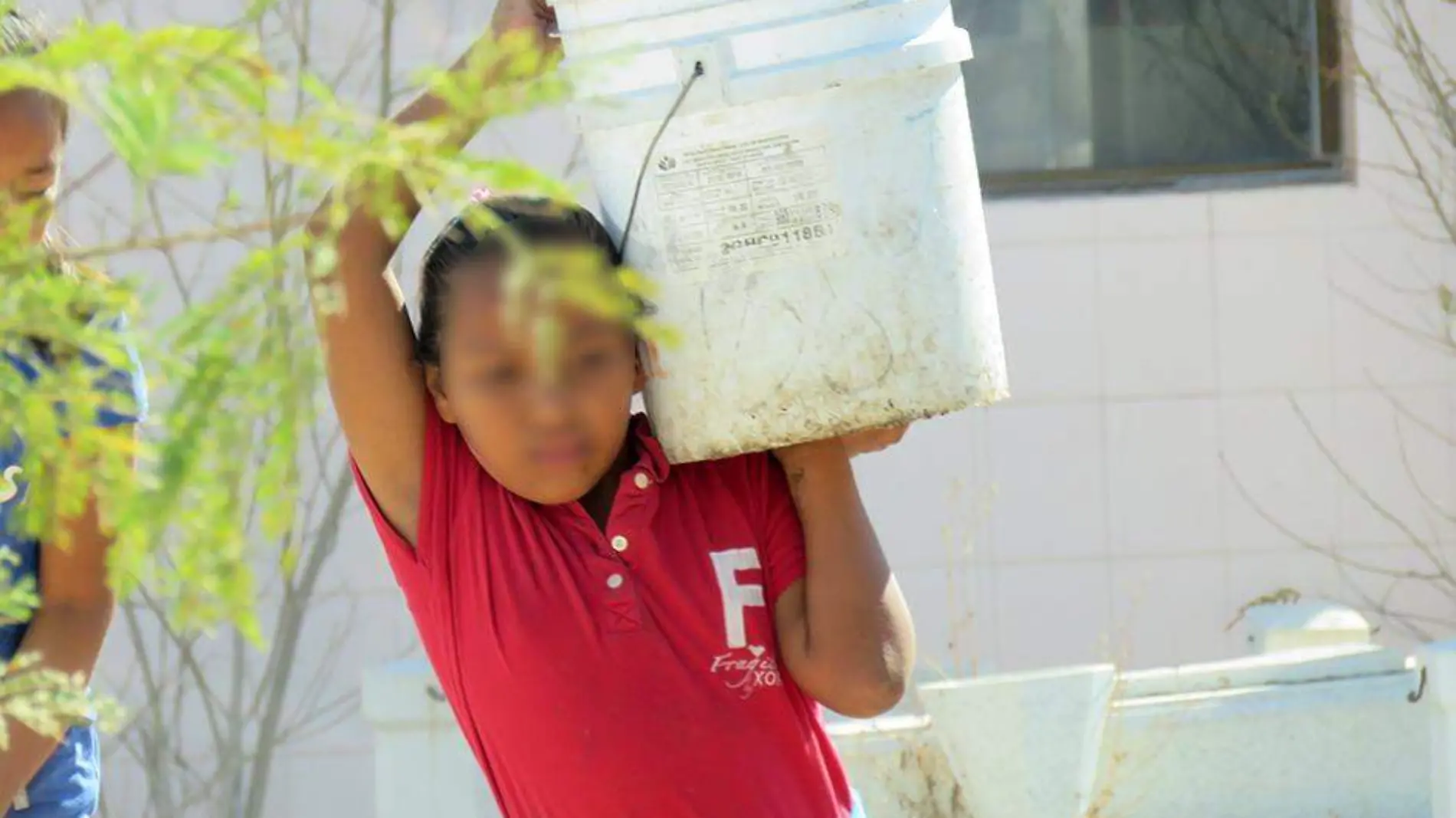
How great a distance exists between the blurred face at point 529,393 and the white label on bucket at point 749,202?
0.38 feet

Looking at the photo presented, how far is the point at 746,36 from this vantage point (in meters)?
2.12

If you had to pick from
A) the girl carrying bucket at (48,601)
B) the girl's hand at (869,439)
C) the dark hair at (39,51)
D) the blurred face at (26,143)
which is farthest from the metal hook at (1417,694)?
the dark hair at (39,51)

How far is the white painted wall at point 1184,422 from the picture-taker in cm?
527

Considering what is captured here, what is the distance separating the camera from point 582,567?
2.18 m

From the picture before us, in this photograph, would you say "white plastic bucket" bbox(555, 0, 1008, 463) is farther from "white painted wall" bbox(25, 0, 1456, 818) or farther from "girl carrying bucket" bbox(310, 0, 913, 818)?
"white painted wall" bbox(25, 0, 1456, 818)

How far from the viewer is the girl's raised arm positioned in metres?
2.14

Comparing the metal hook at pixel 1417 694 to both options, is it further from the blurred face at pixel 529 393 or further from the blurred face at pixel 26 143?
the blurred face at pixel 26 143

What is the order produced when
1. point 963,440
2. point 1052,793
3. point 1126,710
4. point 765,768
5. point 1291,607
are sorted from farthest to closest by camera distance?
point 963,440 < point 1291,607 < point 1126,710 < point 1052,793 < point 765,768

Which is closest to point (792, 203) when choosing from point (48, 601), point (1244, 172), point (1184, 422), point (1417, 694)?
point (48, 601)

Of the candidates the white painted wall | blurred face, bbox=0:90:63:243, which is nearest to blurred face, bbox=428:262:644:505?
blurred face, bbox=0:90:63:243

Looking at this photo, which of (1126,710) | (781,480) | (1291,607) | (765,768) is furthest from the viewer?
(1291,607)

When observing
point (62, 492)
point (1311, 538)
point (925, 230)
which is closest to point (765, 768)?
point (925, 230)

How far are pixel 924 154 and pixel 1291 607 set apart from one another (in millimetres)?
2991

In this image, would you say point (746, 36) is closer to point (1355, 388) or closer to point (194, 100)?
point (194, 100)
